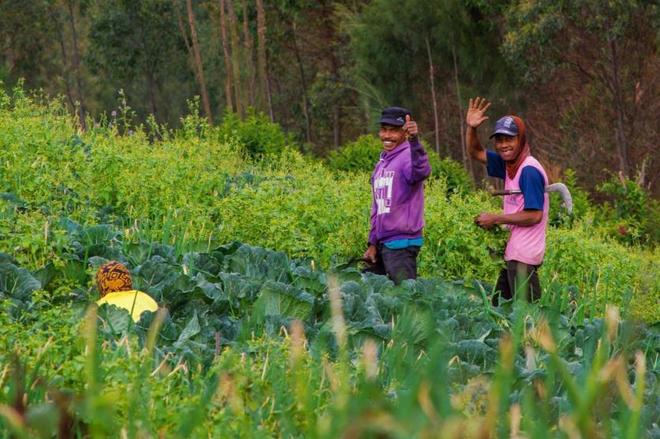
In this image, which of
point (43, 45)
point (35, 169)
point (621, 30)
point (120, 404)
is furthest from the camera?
point (43, 45)

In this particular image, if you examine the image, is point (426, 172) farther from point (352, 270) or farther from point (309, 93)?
point (309, 93)

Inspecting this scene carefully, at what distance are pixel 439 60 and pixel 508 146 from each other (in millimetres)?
26469

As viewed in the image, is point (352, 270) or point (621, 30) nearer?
point (352, 270)

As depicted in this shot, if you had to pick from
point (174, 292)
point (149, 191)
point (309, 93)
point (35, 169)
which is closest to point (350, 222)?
point (149, 191)

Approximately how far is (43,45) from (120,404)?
4579 centimetres

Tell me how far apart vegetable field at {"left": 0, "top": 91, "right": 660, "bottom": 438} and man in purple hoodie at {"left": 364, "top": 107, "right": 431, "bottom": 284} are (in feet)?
1.07

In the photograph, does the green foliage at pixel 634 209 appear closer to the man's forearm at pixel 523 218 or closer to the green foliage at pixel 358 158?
the green foliage at pixel 358 158

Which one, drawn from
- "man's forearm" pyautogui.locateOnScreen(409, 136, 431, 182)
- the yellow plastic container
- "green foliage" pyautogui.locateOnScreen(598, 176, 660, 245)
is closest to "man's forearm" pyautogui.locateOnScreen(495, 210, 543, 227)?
"man's forearm" pyautogui.locateOnScreen(409, 136, 431, 182)

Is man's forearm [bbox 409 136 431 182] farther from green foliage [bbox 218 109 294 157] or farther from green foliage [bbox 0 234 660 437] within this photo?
green foliage [bbox 218 109 294 157]

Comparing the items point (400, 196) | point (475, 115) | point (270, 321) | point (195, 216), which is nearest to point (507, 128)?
point (475, 115)

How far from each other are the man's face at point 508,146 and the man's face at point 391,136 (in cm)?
72

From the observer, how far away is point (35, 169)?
29.7ft

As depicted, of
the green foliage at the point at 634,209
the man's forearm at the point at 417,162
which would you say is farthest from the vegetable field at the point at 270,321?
the green foliage at the point at 634,209

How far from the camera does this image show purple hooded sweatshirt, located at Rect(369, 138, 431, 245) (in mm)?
7664
